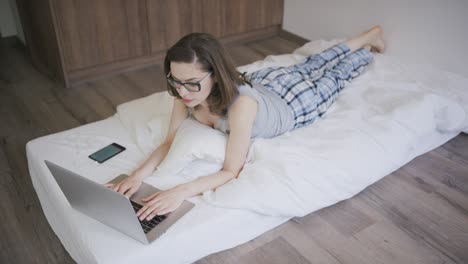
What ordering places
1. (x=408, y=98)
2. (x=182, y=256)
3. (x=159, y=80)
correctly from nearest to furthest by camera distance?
1. (x=182, y=256)
2. (x=408, y=98)
3. (x=159, y=80)

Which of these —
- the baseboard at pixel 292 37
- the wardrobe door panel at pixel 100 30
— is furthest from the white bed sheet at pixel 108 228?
the baseboard at pixel 292 37

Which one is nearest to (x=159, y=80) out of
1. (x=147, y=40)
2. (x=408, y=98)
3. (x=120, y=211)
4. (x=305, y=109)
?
(x=147, y=40)

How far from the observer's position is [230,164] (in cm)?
159

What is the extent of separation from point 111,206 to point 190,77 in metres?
0.48

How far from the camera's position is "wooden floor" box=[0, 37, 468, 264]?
1576 millimetres

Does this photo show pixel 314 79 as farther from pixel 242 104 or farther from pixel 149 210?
pixel 149 210

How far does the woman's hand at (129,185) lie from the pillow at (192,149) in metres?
0.09

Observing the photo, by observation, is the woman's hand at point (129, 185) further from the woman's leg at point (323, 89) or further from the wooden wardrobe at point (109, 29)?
the wooden wardrobe at point (109, 29)

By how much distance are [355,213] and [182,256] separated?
0.74 metres

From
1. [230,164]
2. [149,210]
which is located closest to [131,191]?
[149,210]

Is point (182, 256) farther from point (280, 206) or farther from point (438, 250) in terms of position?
point (438, 250)

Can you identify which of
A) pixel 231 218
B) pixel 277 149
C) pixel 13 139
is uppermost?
pixel 277 149

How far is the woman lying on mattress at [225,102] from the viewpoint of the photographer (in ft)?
4.68

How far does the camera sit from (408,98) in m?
2.05
